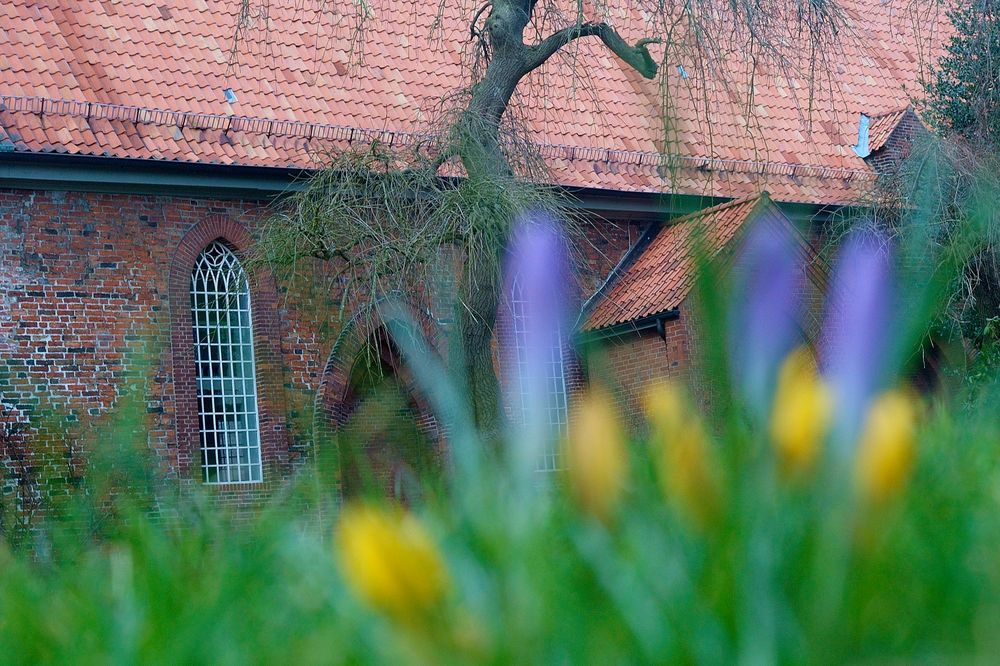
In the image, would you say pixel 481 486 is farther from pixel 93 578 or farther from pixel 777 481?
pixel 93 578

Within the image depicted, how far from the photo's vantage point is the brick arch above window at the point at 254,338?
17141 mm

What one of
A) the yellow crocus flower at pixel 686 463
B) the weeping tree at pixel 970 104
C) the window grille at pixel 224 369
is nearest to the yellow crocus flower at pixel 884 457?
the yellow crocus flower at pixel 686 463

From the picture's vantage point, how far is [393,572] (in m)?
0.83

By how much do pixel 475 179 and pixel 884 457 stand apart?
13030mm

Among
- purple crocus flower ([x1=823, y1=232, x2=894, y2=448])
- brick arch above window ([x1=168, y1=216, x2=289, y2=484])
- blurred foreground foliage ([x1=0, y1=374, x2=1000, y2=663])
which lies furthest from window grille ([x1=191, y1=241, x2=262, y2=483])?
purple crocus flower ([x1=823, y1=232, x2=894, y2=448])

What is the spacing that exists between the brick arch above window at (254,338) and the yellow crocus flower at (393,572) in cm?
1618

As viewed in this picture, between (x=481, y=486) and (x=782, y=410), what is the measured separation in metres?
0.40

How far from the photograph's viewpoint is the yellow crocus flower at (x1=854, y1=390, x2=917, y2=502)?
0.93 metres

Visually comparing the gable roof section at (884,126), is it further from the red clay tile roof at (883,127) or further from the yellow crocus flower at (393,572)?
the yellow crocus flower at (393,572)

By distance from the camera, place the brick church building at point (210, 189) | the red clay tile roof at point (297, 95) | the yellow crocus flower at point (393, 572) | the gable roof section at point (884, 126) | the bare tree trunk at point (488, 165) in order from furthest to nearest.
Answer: the gable roof section at point (884, 126), the red clay tile roof at point (297, 95), the brick church building at point (210, 189), the bare tree trunk at point (488, 165), the yellow crocus flower at point (393, 572)

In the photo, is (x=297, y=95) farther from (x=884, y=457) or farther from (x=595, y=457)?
(x=884, y=457)

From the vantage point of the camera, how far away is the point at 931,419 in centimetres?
222

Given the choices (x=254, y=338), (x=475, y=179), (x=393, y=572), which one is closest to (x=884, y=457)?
(x=393, y=572)

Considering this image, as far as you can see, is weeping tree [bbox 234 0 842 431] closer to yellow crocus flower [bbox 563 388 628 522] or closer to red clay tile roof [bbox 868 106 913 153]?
red clay tile roof [bbox 868 106 913 153]
